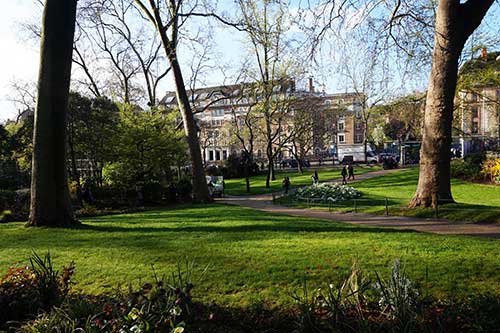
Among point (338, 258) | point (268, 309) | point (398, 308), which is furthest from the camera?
point (338, 258)

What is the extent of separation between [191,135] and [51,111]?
35.4ft

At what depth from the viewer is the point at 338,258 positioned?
254 inches

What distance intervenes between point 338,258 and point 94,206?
1577cm

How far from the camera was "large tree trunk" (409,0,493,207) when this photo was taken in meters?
11.8

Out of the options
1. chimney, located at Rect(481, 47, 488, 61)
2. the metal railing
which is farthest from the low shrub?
the metal railing

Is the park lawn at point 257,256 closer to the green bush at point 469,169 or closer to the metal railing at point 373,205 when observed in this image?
the metal railing at point 373,205

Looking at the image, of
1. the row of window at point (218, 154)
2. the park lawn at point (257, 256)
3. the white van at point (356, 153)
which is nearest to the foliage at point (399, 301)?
the park lawn at point (257, 256)

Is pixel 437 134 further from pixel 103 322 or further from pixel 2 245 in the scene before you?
pixel 2 245

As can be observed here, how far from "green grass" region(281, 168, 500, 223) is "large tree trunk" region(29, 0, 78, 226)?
39.0ft

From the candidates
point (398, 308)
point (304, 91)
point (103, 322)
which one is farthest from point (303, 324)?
point (304, 91)

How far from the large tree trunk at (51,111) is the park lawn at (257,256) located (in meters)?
0.99

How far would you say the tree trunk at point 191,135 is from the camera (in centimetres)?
2072

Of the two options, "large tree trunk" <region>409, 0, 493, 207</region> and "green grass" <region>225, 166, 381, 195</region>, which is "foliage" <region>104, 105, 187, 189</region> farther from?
"large tree trunk" <region>409, 0, 493, 207</region>

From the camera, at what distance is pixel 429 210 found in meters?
12.8
